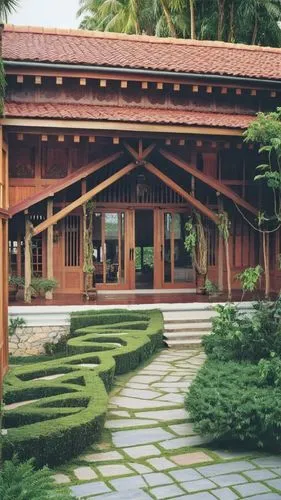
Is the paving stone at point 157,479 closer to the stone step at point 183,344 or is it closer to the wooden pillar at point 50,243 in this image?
the stone step at point 183,344

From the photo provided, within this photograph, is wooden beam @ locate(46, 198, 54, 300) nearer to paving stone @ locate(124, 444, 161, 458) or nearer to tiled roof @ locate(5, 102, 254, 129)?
tiled roof @ locate(5, 102, 254, 129)

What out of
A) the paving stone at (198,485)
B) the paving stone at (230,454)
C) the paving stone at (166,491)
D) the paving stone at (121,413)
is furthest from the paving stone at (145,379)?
the paving stone at (166,491)

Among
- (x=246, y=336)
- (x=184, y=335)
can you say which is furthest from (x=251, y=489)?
(x=184, y=335)

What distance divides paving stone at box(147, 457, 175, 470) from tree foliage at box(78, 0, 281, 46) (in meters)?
22.0

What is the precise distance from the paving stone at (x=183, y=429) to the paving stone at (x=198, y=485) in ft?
3.61

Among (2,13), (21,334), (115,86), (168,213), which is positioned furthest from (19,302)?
(2,13)

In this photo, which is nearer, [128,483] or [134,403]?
[128,483]

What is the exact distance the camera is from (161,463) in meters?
4.91

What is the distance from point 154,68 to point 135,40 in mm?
3459

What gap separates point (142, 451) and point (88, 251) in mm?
7763

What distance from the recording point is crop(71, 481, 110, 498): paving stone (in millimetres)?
4283

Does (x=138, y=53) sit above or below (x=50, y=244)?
above

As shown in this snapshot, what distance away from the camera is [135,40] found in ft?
51.1

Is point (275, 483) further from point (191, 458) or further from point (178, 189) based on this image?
point (178, 189)
